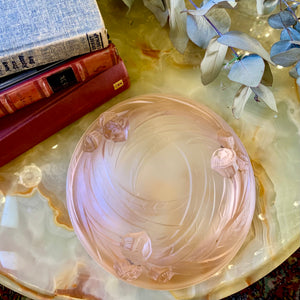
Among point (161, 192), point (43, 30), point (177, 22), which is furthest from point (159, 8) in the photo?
point (161, 192)

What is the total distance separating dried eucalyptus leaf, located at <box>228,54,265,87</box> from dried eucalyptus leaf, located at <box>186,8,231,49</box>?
8 cm

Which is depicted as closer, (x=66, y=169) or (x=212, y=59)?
(x=212, y=59)

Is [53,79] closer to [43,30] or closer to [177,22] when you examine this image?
[43,30]

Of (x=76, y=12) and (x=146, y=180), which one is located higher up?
(x=76, y=12)

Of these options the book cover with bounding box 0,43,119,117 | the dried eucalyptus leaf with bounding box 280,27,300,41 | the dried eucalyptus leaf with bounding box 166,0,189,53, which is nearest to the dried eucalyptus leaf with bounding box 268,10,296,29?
the dried eucalyptus leaf with bounding box 280,27,300,41

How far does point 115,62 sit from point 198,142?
0.60 ft

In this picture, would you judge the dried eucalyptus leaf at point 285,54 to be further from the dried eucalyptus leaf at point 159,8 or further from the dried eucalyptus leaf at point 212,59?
Result: the dried eucalyptus leaf at point 159,8

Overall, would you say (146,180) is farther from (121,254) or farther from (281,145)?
(281,145)

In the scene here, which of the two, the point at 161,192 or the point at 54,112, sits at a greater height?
the point at 54,112

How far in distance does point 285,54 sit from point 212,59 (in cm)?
10

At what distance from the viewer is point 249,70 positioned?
0.42m

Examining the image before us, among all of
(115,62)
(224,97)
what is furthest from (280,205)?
(115,62)

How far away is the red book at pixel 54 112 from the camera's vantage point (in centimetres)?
54

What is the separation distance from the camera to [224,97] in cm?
62
